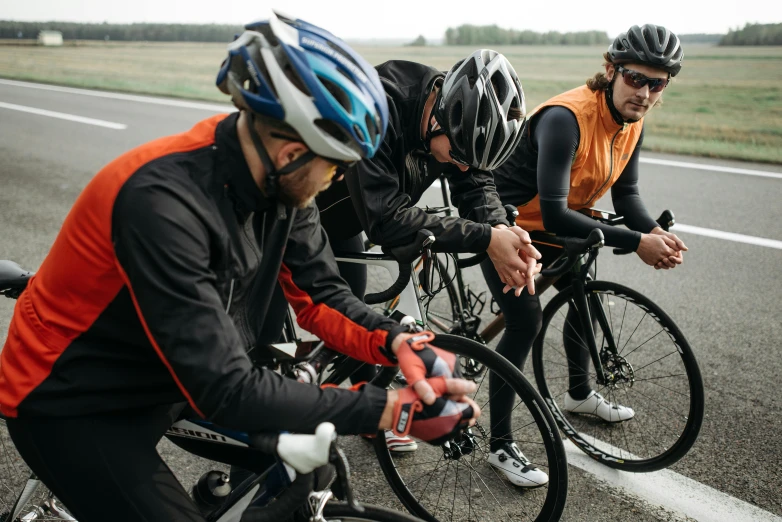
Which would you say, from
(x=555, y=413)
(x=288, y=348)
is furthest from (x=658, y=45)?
(x=288, y=348)

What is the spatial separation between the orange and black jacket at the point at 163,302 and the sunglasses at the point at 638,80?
222cm

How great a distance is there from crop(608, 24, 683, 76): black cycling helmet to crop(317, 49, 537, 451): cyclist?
75 centimetres

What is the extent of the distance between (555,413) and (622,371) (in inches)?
17.0

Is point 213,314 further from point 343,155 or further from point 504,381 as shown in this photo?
point 504,381

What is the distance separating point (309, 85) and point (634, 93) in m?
2.24

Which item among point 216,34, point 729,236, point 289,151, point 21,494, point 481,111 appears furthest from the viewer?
point 216,34

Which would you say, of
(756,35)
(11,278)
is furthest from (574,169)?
(756,35)

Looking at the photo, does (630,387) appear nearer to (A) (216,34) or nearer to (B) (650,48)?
(B) (650,48)

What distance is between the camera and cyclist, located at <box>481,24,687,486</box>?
3363mm

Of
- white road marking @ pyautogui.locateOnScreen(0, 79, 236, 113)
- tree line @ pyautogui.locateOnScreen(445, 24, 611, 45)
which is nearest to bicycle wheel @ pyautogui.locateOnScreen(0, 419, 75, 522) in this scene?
white road marking @ pyautogui.locateOnScreen(0, 79, 236, 113)

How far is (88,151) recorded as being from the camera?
11.4m

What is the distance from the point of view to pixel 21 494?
244 centimetres

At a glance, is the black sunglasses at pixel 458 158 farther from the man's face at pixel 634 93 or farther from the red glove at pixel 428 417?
the red glove at pixel 428 417

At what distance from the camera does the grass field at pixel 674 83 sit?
12.3 m
